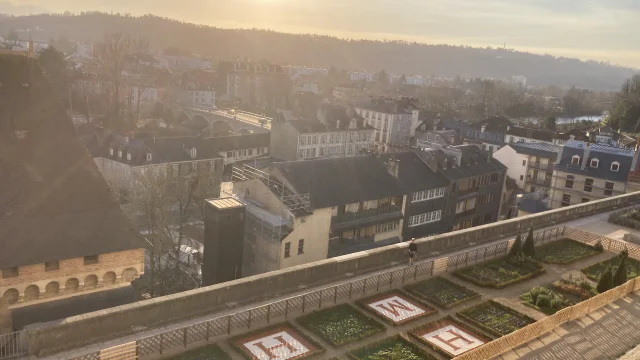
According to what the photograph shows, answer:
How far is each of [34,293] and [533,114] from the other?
14976 centimetres

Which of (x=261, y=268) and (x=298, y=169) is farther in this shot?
(x=298, y=169)

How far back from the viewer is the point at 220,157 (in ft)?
205

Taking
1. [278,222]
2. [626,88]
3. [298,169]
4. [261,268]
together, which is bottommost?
[261,268]

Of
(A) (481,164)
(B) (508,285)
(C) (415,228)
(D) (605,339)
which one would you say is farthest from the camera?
(A) (481,164)

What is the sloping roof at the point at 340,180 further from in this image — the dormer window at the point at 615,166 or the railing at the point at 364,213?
the dormer window at the point at 615,166

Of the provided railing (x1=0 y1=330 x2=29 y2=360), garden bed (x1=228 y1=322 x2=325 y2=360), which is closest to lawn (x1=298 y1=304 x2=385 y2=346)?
garden bed (x1=228 y1=322 x2=325 y2=360)

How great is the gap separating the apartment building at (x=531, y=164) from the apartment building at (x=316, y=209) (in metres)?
24.5

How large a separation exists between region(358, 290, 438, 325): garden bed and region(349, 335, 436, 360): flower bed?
3.96ft

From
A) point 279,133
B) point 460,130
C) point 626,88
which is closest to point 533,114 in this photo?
point 626,88

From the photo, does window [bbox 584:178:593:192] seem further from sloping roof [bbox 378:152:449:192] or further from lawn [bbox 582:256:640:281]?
lawn [bbox 582:256:640:281]

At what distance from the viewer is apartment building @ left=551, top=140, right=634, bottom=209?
5000 centimetres

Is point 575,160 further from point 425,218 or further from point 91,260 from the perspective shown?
point 91,260

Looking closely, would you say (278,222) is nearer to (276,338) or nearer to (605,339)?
(276,338)

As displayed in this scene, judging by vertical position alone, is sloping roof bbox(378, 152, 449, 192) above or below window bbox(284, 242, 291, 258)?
above
